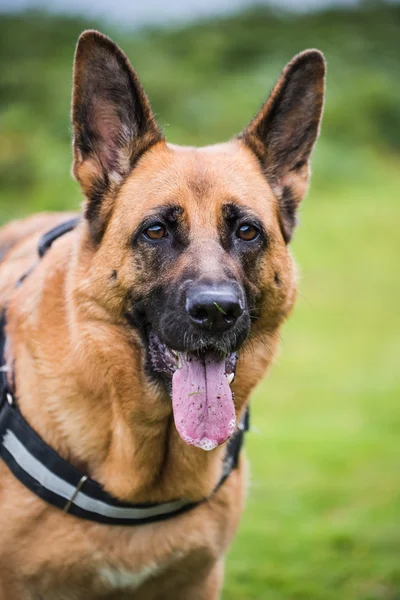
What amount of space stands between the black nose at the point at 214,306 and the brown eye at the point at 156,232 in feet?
1.19

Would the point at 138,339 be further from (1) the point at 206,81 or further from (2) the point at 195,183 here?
(1) the point at 206,81

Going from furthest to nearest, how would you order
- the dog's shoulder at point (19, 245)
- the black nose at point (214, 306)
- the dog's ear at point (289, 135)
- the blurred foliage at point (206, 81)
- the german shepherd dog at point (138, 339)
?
the blurred foliage at point (206, 81), the dog's shoulder at point (19, 245), the dog's ear at point (289, 135), the german shepherd dog at point (138, 339), the black nose at point (214, 306)

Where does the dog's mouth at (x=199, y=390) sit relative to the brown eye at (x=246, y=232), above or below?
below

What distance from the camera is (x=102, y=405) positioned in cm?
325

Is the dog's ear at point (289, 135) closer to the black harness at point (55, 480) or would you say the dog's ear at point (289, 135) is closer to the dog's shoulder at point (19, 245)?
the dog's shoulder at point (19, 245)

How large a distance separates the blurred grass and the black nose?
0.80 meters

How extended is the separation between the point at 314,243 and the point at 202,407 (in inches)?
465

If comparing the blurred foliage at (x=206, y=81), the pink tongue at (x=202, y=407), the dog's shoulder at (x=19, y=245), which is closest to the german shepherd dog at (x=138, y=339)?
the pink tongue at (x=202, y=407)

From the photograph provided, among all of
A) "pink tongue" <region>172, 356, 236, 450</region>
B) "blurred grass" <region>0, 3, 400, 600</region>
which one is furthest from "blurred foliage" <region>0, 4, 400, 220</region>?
"pink tongue" <region>172, 356, 236, 450</region>

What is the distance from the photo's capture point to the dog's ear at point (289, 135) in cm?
360

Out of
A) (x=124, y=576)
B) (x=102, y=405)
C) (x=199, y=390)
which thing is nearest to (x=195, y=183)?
(x=199, y=390)

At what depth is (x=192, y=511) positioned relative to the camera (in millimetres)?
3381

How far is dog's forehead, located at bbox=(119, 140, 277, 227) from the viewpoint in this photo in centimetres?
330

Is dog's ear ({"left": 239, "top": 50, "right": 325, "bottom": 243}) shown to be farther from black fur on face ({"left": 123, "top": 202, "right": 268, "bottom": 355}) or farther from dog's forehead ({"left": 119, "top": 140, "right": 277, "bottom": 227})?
black fur on face ({"left": 123, "top": 202, "right": 268, "bottom": 355})
